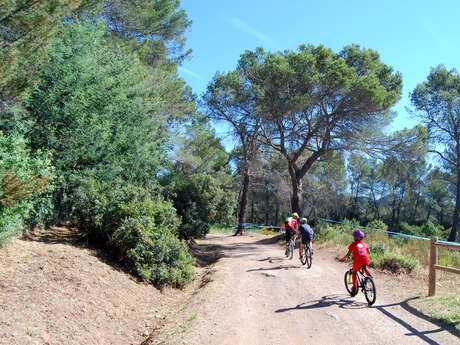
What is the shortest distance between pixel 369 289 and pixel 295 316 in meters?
1.93

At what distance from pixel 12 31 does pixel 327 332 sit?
381 inches

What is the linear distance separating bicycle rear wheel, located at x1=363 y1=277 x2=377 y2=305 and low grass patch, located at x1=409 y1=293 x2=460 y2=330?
34.5 inches

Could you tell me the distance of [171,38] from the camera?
851 inches

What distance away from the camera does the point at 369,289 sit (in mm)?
7934

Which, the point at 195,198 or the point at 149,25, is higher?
the point at 149,25

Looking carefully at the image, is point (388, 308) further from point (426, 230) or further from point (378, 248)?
point (426, 230)

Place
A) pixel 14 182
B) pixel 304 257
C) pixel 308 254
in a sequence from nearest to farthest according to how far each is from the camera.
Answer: pixel 14 182 < pixel 308 254 < pixel 304 257

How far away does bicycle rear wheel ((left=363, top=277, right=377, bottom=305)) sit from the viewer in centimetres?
777

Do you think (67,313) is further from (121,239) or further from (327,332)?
(327,332)

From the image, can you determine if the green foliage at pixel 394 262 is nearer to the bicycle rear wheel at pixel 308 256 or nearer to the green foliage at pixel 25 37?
the bicycle rear wheel at pixel 308 256

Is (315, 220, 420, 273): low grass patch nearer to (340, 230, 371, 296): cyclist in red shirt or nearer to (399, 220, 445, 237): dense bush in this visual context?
(340, 230, 371, 296): cyclist in red shirt

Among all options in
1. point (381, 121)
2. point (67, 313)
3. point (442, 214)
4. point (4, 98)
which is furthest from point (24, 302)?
point (442, 214)

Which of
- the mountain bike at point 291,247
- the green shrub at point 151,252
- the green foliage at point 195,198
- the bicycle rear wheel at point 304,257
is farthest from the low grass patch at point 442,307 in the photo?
the green foliage at point 195,198

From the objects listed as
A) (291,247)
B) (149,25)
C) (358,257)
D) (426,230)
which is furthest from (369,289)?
(426,230)
